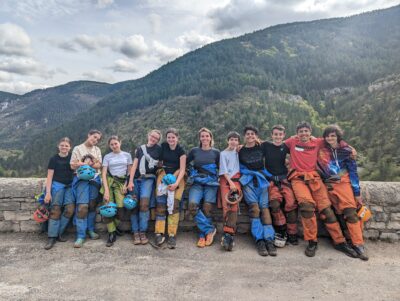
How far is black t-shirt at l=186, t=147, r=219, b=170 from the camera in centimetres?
459

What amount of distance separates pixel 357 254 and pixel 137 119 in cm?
9108

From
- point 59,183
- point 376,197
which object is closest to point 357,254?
point 376,197

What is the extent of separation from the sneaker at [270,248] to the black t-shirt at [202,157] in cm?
134

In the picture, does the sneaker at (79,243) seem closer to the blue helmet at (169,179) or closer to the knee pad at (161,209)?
the knee pad at (161,209)

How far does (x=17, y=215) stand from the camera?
461 cm

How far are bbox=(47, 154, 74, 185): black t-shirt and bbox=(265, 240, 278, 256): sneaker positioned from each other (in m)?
2.93

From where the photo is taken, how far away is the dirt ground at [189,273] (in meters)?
3.05

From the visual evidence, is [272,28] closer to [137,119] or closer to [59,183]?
[137,119]

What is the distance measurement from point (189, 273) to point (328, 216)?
1993 mm

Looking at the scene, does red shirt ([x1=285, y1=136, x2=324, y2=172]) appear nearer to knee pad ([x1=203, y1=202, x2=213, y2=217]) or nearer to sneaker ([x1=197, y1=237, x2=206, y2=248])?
knee pad ([x1=203, y1=202, x2=213, y2=217])

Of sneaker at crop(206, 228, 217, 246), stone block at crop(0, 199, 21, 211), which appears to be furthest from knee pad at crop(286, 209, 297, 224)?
stone block at crop(0, 199, 21, 211)

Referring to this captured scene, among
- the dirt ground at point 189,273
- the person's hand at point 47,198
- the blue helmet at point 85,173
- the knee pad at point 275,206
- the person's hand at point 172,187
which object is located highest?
the blue helmet at point 85,173

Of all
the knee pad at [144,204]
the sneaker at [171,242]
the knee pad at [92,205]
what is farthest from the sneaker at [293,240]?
the knee pad at [92,205]

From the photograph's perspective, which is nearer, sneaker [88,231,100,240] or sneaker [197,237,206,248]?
sneaker [197,237,206,248]
